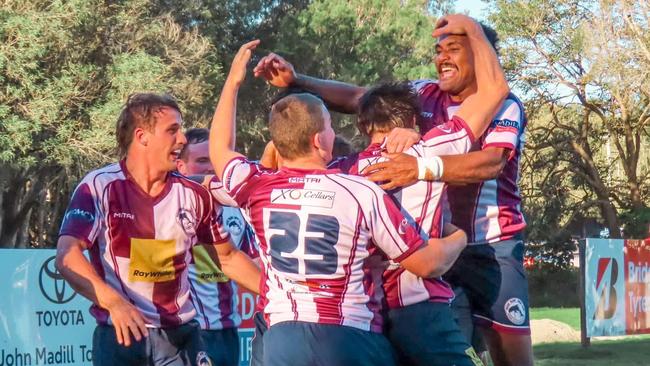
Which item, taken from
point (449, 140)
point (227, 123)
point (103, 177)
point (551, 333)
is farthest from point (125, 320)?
point (551, 333)

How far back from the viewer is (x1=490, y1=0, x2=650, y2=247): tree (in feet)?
112

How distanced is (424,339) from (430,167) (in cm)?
77

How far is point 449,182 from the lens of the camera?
16.4ft

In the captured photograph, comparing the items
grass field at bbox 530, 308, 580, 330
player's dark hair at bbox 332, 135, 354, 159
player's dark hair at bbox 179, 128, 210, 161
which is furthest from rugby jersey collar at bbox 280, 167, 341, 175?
grass field at bbox 530, 308, 580, 330

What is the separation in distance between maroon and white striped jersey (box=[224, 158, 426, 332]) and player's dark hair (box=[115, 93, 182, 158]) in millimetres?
1307

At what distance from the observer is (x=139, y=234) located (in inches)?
225

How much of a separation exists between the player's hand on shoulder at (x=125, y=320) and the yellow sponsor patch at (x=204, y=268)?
2.73m

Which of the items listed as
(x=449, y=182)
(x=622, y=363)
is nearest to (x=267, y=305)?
(x=449, y=182)

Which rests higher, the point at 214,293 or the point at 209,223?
the point at 209,223

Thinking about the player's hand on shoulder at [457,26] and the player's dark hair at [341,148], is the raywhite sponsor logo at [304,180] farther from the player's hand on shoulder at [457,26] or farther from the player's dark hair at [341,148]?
the player's dark hair at [341,148]

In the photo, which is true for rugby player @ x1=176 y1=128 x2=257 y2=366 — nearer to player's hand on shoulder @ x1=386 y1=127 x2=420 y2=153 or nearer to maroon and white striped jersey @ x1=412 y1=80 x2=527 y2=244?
maroon and white striped jersey @ x1=412 y1=80 x2=527 y2=244

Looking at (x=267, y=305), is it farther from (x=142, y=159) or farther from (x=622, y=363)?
(x=622, y=363)

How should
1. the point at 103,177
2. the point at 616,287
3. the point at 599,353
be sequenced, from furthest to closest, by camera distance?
the point at 616,287 → the point at 599,353 → the point at 103,177

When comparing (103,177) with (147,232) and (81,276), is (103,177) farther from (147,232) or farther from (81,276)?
(81,276)
